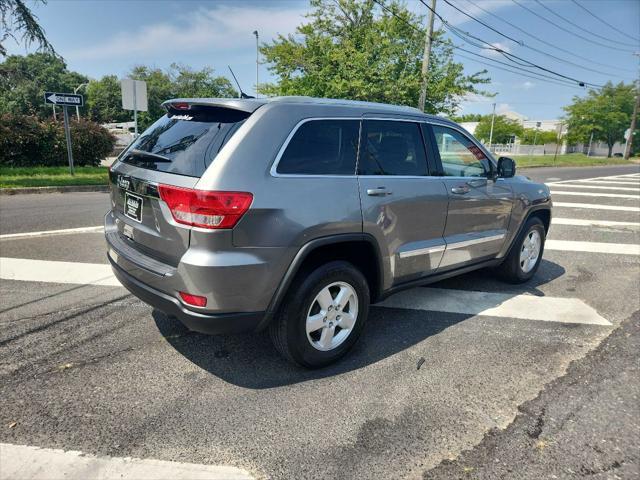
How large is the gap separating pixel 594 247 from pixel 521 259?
299 cm

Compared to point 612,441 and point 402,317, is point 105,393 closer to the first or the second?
point 402,317

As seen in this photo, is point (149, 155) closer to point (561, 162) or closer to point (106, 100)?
point (561, 162)

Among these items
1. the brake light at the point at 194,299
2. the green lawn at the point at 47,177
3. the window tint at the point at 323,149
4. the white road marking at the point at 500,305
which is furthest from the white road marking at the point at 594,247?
the green lawn at the point at 47,177

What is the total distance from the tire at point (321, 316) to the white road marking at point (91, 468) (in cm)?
91

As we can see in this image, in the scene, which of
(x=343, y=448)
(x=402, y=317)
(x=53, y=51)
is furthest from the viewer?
(x=53, y=51)

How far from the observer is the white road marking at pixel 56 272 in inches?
179

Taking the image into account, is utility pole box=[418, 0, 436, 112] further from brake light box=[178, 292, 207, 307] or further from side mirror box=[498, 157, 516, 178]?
brake light box=[178, 292, 207, 307]

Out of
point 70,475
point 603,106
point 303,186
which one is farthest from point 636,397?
point 603,106

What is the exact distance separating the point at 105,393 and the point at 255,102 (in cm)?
208

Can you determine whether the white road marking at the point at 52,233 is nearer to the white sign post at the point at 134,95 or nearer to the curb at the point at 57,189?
the curb at the point at 57,189

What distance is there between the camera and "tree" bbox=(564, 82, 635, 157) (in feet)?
176

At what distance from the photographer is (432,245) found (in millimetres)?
3654

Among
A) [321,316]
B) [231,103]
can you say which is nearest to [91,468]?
[321,316]

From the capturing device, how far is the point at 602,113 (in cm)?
5334
